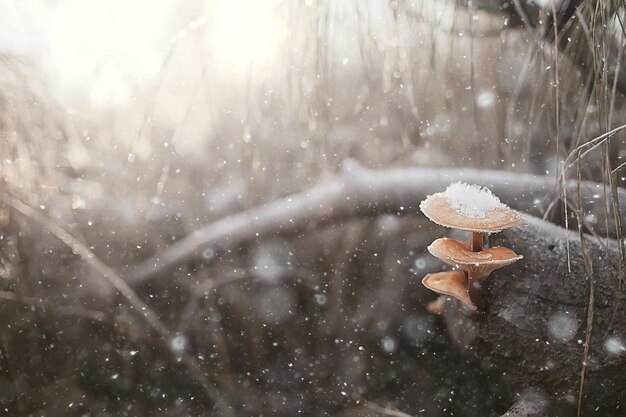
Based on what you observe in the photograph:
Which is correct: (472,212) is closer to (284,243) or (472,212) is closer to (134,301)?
(284,243)

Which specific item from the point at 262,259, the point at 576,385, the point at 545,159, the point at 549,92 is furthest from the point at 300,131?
the point at 576,385

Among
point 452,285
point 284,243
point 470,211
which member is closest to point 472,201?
point 470,211

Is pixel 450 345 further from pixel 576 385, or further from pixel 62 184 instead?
pixel 62 184

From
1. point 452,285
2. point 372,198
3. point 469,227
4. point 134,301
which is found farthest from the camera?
point 134,301

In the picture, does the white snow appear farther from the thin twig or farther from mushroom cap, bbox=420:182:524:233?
the thin twig

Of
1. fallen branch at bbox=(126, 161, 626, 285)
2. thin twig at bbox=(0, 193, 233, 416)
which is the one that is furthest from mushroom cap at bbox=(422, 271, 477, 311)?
thin twig at bbox=(0, 193, 233, 416)

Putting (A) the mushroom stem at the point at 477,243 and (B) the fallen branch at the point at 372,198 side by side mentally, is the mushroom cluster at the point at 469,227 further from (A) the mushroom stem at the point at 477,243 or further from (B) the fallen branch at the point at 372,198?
(B) the fallen branch at the point at 372,198
